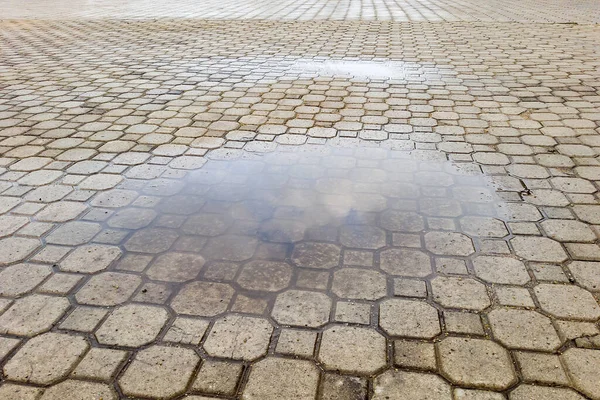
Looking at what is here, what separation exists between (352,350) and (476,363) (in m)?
0.55

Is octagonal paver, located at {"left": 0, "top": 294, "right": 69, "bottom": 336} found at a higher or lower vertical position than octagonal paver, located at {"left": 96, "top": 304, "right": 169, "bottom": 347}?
lower

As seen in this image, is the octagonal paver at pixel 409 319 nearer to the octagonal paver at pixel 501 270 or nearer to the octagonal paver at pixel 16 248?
the octagonal paver at pixel 501 270

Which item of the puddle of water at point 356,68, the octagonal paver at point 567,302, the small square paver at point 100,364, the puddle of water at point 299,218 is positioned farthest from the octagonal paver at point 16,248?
the puddle of water at point 356,68

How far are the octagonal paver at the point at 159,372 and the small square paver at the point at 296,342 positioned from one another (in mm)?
395

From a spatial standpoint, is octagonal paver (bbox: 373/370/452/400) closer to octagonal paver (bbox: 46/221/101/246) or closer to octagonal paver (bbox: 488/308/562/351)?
octagonal paver (bbox: 488/308/562/351)

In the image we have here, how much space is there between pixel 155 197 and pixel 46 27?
1078cm

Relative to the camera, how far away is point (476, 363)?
6.75 feet

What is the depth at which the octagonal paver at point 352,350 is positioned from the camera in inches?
80.9

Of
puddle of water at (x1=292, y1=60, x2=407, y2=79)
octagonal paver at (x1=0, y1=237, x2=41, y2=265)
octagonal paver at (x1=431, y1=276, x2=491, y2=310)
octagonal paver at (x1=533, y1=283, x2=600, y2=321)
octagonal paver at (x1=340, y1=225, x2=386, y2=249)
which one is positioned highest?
puddle of water at (x1=292, y1=60, x2=407, y2=79)

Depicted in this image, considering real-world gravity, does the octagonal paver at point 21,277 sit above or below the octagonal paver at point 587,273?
below

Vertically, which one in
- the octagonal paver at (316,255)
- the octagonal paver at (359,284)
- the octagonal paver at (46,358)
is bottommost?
the octagonal paver at (46,358)

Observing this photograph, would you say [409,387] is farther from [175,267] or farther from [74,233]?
[74,233]

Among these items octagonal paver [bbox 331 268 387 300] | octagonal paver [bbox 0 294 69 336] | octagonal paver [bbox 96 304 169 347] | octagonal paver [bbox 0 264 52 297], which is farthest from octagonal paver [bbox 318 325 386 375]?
octagonal paver [bbox 0 264 52 297]

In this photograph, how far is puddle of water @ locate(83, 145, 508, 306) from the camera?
2703 mm
